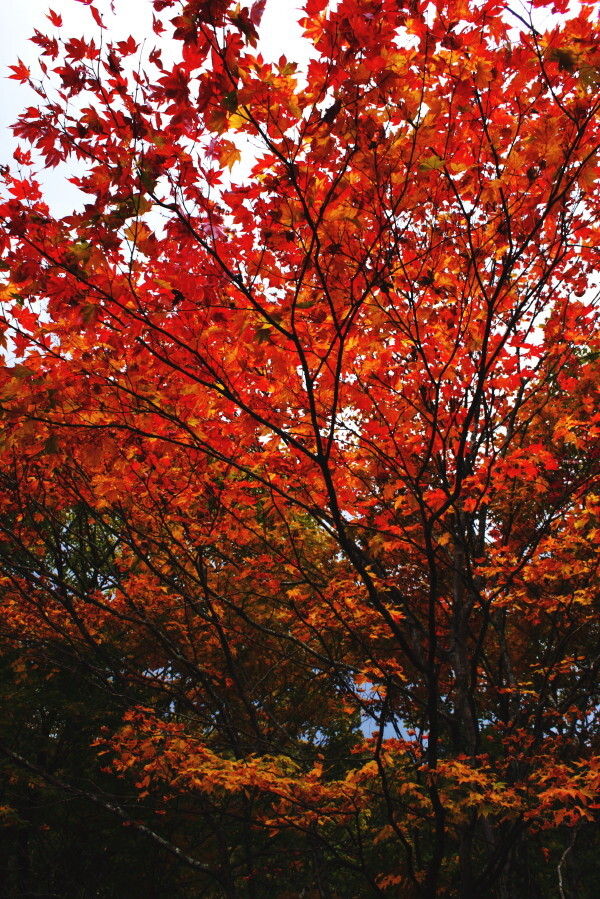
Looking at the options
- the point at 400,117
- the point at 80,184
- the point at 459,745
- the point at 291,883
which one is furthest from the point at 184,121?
the point at 291,883

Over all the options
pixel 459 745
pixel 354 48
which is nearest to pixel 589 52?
pixel 354 48

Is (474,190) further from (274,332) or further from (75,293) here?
(75,293)

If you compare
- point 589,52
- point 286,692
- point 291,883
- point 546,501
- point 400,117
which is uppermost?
point 546,501

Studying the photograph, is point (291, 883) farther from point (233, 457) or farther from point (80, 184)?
point (80, 184)

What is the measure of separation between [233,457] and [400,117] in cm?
315

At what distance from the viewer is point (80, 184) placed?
10.1 ft

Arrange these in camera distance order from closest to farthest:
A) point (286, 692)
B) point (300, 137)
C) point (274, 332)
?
point (300, 137)
point (274, 332)
point (286, 692)

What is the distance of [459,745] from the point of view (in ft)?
18.8

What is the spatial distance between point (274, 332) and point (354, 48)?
1.37m

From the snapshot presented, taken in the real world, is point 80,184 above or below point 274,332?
above

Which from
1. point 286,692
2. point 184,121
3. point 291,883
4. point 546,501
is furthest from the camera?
point 291,883

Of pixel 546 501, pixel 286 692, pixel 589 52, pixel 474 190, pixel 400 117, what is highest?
pixel 546 501

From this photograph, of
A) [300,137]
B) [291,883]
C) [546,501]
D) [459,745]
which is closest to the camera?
[300,137]

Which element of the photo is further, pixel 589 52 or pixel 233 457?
pixel 233 457
